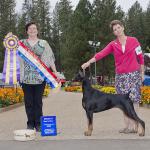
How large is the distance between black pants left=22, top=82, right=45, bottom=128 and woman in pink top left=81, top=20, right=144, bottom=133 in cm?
116

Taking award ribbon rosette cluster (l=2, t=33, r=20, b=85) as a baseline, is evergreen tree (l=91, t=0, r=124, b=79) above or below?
above

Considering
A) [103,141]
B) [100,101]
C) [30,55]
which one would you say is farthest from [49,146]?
[30,55]

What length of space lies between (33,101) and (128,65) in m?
1.87

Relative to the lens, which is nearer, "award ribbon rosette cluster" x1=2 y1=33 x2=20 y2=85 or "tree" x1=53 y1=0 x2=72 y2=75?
"award ribbon rosette cluster" x1=2 y1=33 x2=20 y2=85

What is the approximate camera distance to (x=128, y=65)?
27.9ft

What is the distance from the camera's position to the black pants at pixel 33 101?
8.75m

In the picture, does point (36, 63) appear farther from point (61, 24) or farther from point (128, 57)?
point (61, 24)

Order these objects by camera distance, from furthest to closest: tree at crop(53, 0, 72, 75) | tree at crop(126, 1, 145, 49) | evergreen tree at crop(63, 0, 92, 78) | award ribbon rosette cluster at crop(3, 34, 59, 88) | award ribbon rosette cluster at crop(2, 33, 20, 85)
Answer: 1. tree at crop(126, 1, 145, 49)
2. tree at crop(53, 0, 72, 75)
3. evergreen tree at crop(63, 0, 92, 78)
4. award ribbon rosette cluster at crop(2, 33, 20, 85)
5. award ribbon rosette cluster at crop(3, 34, 59, 88)

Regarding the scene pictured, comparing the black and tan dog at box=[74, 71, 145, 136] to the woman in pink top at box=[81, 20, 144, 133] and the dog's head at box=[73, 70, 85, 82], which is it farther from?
the woman in pink top at box=[81, 20, 144, 133]

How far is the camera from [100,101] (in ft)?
26.9

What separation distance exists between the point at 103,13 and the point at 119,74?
177 ft

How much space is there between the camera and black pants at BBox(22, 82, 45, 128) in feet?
28.7

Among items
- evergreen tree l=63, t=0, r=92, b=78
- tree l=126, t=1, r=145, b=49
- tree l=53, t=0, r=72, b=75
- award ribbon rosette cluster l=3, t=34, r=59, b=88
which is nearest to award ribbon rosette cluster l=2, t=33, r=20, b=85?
award ribbon rosette cluster l=3, t=34, r=59, b=88

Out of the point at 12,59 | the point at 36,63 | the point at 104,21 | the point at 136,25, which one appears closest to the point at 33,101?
the point at 36,63
